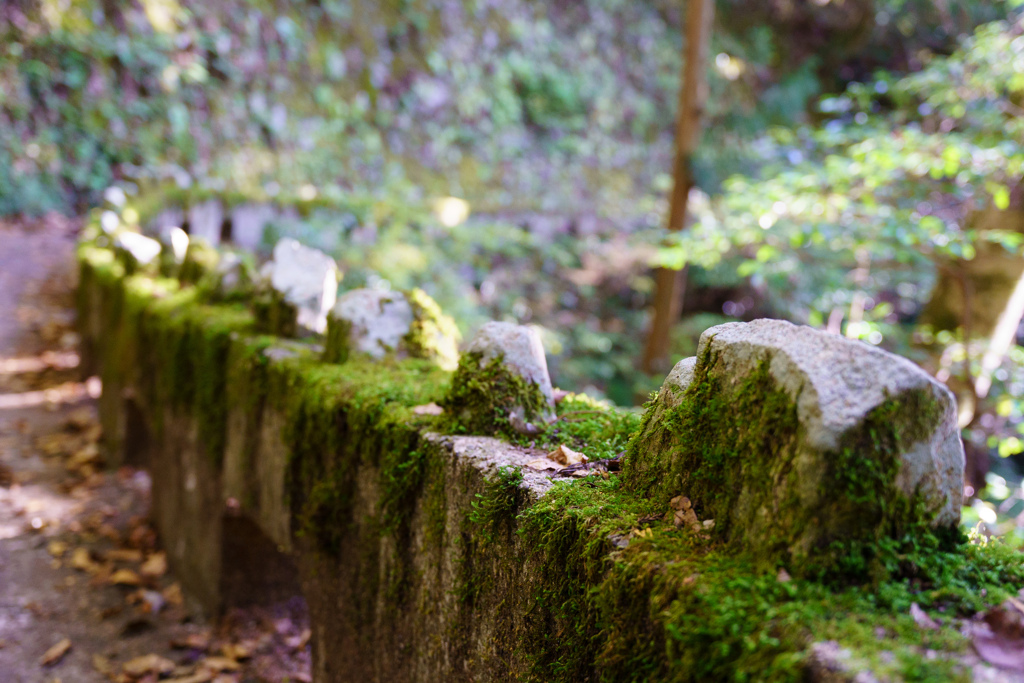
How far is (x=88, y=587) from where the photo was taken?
3572mm

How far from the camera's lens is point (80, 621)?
10.8 ft

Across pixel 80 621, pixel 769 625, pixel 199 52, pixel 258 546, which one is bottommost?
pixel 80 621

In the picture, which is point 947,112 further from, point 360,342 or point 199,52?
point 199,52

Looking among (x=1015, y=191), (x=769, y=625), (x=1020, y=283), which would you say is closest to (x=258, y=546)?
(x=769, y=625)

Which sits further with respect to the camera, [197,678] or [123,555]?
[123,555]

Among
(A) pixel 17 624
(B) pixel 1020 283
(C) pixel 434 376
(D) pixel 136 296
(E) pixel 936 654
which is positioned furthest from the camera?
(D) pixel 136 296

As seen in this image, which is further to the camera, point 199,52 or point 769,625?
point 199,52

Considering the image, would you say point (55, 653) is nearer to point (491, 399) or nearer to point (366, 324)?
point (366, 324)

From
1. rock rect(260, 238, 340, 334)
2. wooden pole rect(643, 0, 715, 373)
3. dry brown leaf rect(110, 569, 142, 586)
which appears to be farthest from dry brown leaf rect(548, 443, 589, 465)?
wooden pole rect(643, 0, 715, 373)

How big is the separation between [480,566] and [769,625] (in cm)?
74

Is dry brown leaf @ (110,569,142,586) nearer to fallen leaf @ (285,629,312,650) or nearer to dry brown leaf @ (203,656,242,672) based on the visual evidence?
Answer: dry brown leaf @ (203,656,242,672)

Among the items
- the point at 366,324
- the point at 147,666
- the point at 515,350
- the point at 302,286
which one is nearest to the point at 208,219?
the point at 302,286

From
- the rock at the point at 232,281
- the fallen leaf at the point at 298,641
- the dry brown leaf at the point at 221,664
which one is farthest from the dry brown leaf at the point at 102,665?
the rock at the point at 232,281

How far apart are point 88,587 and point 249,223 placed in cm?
461
